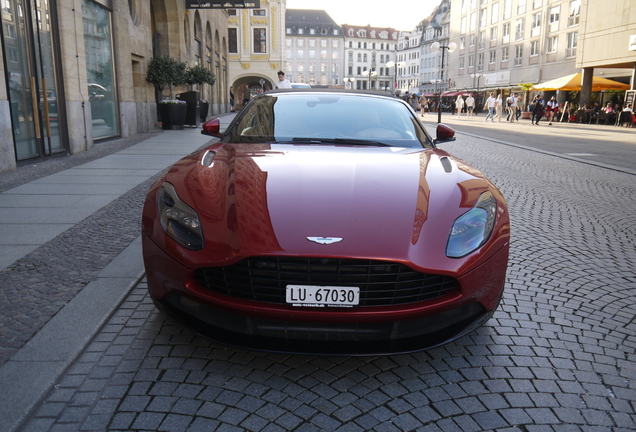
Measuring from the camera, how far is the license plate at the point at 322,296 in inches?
93.5

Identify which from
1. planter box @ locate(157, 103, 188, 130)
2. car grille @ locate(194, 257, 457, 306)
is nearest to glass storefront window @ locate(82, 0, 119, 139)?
planter box @ locate(157, 103, 188, 130)

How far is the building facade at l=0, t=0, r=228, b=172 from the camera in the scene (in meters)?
9.74

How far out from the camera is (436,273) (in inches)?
95.8

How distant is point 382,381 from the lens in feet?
8.46

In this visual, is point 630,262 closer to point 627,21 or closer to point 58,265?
point 58,265

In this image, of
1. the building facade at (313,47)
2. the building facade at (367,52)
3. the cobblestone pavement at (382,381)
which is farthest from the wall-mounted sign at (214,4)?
the building facade at (367,52)

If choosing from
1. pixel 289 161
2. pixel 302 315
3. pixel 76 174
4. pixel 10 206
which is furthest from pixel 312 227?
pixel 76 174

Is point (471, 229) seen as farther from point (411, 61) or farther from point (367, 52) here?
point (367, 52)

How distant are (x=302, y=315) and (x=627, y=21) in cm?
3603

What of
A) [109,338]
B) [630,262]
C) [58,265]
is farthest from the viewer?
[630,262]

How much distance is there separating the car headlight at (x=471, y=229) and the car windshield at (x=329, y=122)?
3.85 ft

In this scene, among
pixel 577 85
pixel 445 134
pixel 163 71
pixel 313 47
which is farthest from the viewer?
pixel 313 47

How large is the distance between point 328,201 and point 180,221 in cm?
73

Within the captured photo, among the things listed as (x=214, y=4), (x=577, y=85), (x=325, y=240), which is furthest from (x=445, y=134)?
(x=577, y=85)
